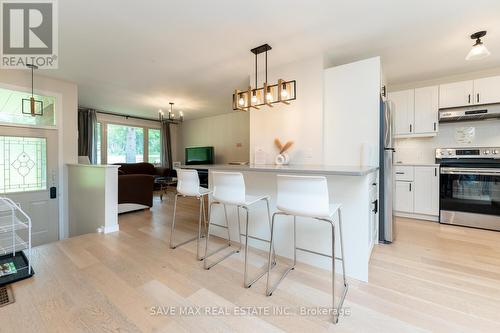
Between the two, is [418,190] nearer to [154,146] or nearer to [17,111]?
[17,111]

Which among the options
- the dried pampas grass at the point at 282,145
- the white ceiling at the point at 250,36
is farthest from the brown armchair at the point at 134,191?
the dried pampas grass at the point at 282,145

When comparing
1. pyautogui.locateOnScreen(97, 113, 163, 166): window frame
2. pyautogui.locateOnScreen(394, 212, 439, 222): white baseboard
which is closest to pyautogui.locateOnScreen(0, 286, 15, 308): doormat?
pyautogui.locateOnScreen(394, 212, 439, 222): white baseboard

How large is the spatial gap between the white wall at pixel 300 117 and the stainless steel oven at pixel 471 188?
2.21m

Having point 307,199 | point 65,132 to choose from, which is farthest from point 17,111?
point 307,199

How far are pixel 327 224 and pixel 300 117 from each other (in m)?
1.65

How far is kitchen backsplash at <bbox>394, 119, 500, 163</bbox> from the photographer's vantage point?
135 inches

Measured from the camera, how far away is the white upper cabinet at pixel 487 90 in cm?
314

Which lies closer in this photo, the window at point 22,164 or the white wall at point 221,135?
the window at point 22,164

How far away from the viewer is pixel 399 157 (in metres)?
4.13

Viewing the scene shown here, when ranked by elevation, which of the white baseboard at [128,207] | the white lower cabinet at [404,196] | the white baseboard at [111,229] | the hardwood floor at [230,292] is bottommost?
the hardwood floor at [230,292]

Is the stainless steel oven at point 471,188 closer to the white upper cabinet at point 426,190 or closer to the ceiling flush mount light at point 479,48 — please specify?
the white upper cabinet at point 426,190

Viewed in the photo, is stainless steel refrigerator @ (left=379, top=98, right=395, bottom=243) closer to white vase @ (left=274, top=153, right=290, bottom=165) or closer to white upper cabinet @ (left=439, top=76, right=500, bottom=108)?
white vase @ (left=274, top=153, right=290, bottom=165)

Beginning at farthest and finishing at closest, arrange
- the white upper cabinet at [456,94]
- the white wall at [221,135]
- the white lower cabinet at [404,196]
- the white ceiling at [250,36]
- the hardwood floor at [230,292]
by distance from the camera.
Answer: the white wall at [221,135] → the white lower cabinet at [404,196] → the white upper cabinet at [456,94] → the white ceiling at [250,36] → the hardwood floor at [230,292]

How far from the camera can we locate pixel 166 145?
8.05 meters
